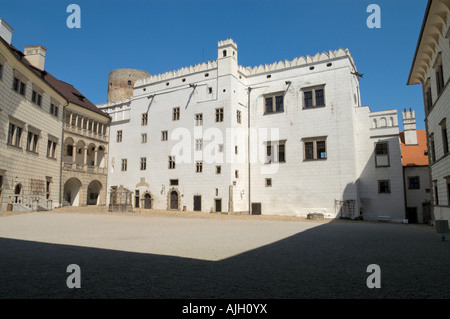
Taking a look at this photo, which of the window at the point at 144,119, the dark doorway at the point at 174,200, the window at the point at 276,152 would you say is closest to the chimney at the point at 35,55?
the window at the point at 144,119

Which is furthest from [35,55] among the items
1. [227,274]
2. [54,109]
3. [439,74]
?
[227,274]

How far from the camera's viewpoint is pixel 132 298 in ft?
14.1

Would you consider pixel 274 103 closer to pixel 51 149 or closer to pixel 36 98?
pixel 36 98

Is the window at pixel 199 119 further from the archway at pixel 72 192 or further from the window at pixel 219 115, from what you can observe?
the archway at pixel 72 192

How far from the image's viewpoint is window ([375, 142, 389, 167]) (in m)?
29.5

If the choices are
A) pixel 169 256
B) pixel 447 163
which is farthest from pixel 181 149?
pixel 169 256

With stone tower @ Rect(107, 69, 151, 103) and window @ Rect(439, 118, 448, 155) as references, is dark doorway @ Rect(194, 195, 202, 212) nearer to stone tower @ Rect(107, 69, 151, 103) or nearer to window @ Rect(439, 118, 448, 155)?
window @ Rect(439, 118, 448, 155)

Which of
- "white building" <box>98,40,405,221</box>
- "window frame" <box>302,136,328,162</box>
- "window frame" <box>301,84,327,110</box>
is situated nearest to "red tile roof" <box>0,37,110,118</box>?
"white building" <box>98,40,405,221</box>

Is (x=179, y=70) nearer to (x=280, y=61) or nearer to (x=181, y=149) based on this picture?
(x=181, y=149)

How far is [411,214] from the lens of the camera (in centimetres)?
3002

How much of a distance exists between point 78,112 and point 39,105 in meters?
7.44

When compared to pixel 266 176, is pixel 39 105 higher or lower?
higher

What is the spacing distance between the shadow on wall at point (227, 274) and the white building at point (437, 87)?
1101 centimetres

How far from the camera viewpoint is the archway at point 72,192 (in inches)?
1474
